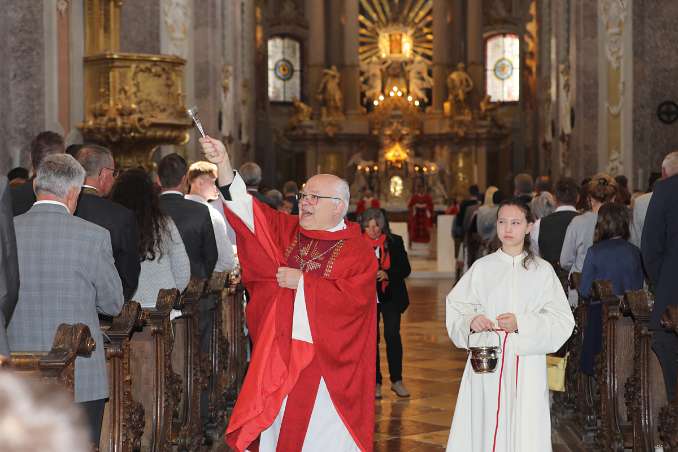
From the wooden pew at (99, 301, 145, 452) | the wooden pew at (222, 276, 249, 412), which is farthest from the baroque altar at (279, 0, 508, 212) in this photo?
the wooden pew at (99, 301, 145, 452)

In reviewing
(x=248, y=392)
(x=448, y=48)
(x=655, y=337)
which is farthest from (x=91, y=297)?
(x=448, y=48)

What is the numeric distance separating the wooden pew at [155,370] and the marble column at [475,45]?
1293 inches

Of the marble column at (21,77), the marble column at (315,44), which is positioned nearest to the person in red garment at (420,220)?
the marble column at (315,44)

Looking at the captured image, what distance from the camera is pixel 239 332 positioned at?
390 inches

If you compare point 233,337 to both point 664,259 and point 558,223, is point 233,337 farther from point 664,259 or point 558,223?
point 664,259

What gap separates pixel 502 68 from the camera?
40781mm

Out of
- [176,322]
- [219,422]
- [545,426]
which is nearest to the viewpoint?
[545,426]

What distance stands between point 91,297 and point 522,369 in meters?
2.11

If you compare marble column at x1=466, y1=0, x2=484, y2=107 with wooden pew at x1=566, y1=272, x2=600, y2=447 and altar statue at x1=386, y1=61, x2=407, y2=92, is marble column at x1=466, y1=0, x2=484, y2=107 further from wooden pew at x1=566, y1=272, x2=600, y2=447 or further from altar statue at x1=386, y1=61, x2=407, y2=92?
wooden pew at x1=566, y1=272, x2=600, y2=447

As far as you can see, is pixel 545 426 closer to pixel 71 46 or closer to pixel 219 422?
pixel 219 422

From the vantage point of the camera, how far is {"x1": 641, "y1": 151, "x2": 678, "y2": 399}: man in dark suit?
657 centimetres

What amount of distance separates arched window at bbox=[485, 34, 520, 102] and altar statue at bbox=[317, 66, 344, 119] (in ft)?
17.7

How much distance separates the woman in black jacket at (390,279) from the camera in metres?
9.81

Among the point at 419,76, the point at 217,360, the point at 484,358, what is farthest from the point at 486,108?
the point at 484,358
